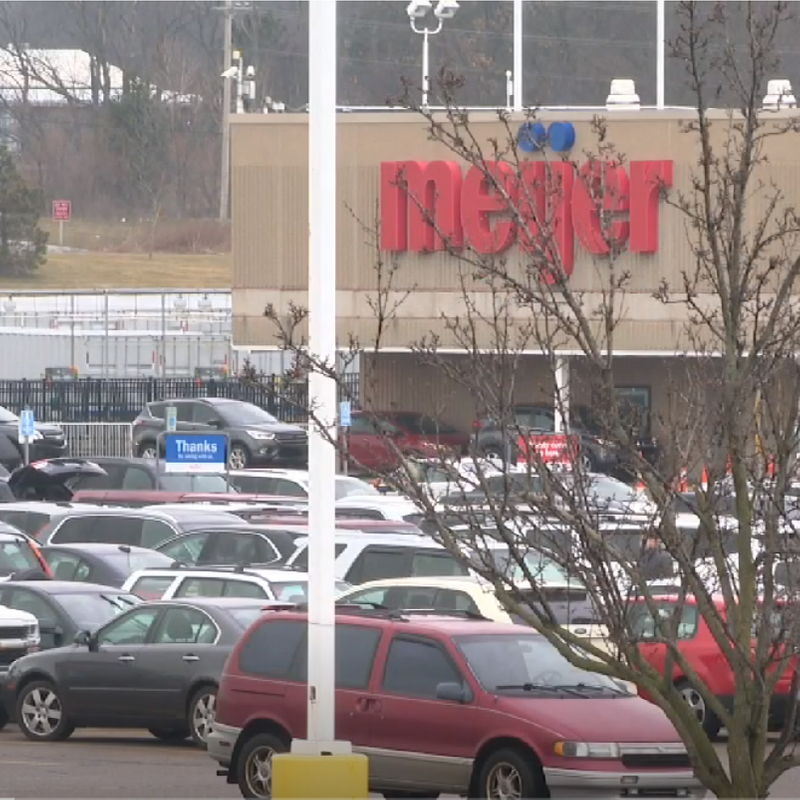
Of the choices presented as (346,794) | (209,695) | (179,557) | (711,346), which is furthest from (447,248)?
(179,557)

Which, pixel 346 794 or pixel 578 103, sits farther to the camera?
pixel 578 103

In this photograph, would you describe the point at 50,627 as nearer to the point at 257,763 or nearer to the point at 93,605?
the point at 93,605

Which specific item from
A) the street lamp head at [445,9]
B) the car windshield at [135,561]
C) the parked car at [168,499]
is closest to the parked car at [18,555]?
the car windshield at [135,561]

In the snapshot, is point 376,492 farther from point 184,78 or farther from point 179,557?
point 184,78

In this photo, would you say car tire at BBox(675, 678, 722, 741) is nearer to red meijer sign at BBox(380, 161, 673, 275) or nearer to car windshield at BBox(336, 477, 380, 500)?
car windshield at BBox(336, 477, 380, 500)

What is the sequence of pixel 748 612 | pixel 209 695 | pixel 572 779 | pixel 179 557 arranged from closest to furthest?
pixel 748 612, pixel 572 779, pixel 209 695, pixel 179 557

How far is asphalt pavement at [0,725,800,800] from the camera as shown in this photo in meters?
15.0

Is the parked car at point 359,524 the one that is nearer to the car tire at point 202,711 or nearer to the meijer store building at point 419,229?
the car tire at point 202,711

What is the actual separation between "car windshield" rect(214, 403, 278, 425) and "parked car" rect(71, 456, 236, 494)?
369 inches

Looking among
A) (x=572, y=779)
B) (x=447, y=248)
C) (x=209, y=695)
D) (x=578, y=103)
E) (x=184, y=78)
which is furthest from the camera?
(x=184, y=78)

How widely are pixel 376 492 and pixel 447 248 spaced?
24097 mm

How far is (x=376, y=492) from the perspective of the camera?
3425 cm

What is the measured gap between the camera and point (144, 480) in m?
34.6

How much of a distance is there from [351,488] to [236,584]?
13.9 m
